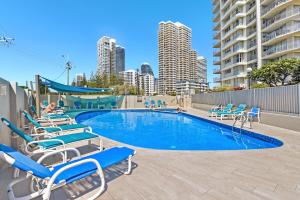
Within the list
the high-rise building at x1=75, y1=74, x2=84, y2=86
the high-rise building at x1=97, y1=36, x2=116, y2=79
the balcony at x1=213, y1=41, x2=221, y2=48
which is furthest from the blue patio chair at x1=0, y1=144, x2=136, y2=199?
the high-rise building at x1=97, y1=36, x2=116, y2=79

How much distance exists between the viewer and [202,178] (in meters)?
2.62

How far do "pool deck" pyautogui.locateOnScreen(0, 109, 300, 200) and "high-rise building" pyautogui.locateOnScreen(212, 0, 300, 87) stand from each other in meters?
27.9

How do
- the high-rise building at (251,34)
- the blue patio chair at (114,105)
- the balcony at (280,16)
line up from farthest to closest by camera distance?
the high-rise building at (251,34) → the balcony at (280,16) → the blue patio chair at (114,105)

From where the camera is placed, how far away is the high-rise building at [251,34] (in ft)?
80.8

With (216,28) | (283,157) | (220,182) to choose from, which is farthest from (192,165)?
(216,28)

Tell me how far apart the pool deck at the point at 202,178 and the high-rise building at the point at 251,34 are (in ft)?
91.5

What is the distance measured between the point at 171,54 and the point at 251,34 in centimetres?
3270

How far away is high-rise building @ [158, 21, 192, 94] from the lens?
200 feet

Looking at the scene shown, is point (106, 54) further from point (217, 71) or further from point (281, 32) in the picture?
point (281, 32)

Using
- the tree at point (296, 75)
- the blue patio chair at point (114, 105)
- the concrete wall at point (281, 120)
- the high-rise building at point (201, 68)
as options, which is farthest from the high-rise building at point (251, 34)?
the high-rise building at point (201, 68)

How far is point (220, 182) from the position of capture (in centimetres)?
248

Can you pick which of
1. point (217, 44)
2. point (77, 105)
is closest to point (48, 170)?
point (77, 105)

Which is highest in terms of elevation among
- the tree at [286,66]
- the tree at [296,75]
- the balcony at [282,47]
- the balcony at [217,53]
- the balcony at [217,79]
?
the balcony at [217,53]

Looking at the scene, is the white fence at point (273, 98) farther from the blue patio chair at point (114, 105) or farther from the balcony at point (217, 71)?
the balcony at point (217, 71)
